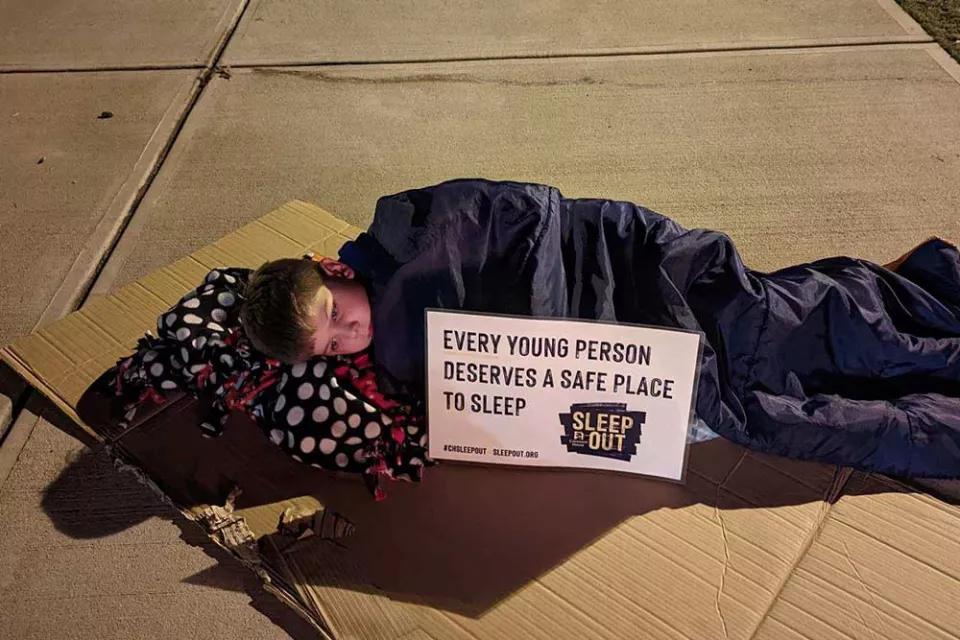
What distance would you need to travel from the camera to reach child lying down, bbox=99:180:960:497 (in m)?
1.34

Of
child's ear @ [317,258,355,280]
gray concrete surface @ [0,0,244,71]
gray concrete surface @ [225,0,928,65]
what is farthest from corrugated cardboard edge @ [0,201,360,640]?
gray concrete surface @ [0,0,244,71]

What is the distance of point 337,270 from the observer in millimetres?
1427

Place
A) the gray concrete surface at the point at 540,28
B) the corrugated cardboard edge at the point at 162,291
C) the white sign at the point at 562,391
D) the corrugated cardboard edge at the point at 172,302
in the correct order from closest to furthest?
the white sign at the point at 562,391
the corrugated cardboard edge at the point at 172,302
the corrugated cardboard edge at the point at 162,291
the gray concrete surface at the point at 540,28

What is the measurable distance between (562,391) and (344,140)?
150cm

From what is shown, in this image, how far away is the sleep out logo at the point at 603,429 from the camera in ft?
4.32

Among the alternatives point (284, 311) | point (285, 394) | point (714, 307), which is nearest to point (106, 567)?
point (285, 394)

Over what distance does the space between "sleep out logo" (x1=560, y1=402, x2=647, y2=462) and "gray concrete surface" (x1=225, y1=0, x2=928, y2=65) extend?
1892 mm

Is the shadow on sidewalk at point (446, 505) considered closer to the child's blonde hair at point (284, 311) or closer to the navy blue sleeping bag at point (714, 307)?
the navy blue sleeping bag at point (714, 307)

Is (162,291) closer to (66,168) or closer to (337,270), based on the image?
(337,270)

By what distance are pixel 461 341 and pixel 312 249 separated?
2.70ft

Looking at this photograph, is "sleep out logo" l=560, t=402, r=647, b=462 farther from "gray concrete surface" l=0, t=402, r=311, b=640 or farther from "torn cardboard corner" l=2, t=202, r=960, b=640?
"gray concrete surface" l=0, t=402, r=311, b=640

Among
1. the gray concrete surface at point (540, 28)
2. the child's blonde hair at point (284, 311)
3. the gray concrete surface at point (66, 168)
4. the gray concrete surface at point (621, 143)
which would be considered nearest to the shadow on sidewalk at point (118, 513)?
the child's blonde hair at point (284, 311)

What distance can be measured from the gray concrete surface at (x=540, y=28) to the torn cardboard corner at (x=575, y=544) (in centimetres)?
184

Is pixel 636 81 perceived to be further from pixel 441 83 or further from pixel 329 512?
pixel 329 512
